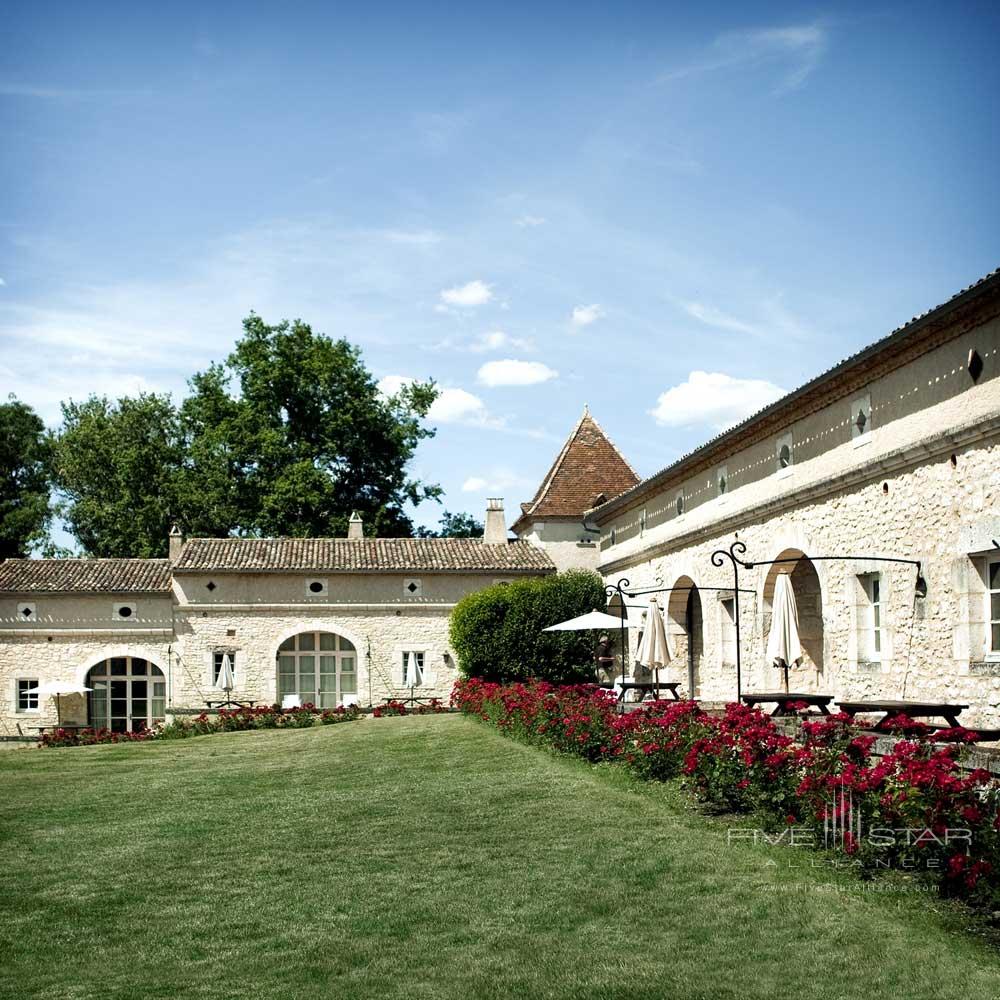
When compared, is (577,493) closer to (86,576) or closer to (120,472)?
(86,576)

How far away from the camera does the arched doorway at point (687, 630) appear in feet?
79.9

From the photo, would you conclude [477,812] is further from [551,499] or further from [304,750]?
[551,499]

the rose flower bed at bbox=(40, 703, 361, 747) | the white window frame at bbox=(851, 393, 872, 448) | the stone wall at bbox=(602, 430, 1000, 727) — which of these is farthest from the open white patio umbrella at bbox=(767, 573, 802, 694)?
the rose flower bed at bbox=(40, 703, 361, 747)

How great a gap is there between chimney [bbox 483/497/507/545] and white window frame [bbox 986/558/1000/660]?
22237 mm

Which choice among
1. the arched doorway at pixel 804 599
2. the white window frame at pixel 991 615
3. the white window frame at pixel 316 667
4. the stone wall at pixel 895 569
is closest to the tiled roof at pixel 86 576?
the white window frame at pixel 316 667

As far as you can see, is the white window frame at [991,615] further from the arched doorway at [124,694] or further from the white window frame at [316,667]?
the arched doorway at [124,694]

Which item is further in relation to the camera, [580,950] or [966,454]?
[966,454]

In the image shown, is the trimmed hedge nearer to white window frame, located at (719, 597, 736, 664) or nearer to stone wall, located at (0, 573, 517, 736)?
stone wall, located at (0, 573, 517, 736)

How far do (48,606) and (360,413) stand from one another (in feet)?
41.4

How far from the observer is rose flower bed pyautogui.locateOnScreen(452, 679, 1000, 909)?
733 cm

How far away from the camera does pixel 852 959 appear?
6.68 metres

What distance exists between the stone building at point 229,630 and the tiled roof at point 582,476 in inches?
67.2

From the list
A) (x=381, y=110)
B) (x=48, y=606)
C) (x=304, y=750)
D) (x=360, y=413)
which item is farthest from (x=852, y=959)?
(x=360, y=413)

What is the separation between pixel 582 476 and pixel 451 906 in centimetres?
2625
